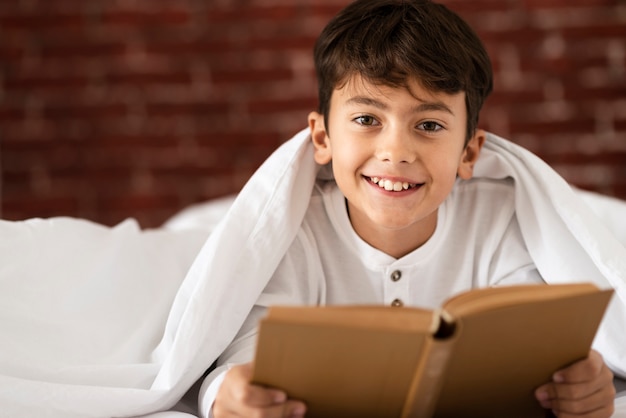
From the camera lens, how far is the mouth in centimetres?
114

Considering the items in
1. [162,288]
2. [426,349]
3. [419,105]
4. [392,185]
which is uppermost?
[419,105]

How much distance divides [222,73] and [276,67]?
167 millimetres

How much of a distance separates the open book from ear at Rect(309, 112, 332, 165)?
0.48 m

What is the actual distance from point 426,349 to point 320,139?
1.84 ft

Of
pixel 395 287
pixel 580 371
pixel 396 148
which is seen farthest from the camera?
pixel 395 287

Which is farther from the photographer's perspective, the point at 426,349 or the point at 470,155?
the point at 470,155

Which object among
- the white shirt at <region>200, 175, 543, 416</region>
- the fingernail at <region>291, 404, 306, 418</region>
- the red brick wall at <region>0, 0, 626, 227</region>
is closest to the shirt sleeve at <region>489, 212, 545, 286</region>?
the white shirt at <region>200, 175, 543, 416</region>

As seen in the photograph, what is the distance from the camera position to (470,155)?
4.14ft

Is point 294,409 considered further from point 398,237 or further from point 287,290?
point 398,237

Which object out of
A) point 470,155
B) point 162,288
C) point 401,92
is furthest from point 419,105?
point 162,288

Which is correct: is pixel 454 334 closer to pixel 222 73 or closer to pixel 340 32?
pixel 340 32

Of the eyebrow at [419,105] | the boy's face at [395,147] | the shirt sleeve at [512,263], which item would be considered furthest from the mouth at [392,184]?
the shirt sleeve at [512,263]

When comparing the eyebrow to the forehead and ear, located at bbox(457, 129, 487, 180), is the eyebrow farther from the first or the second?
ear, located at bbox(457, 129, 487, 180)

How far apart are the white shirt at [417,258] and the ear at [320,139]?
2.7 inches
